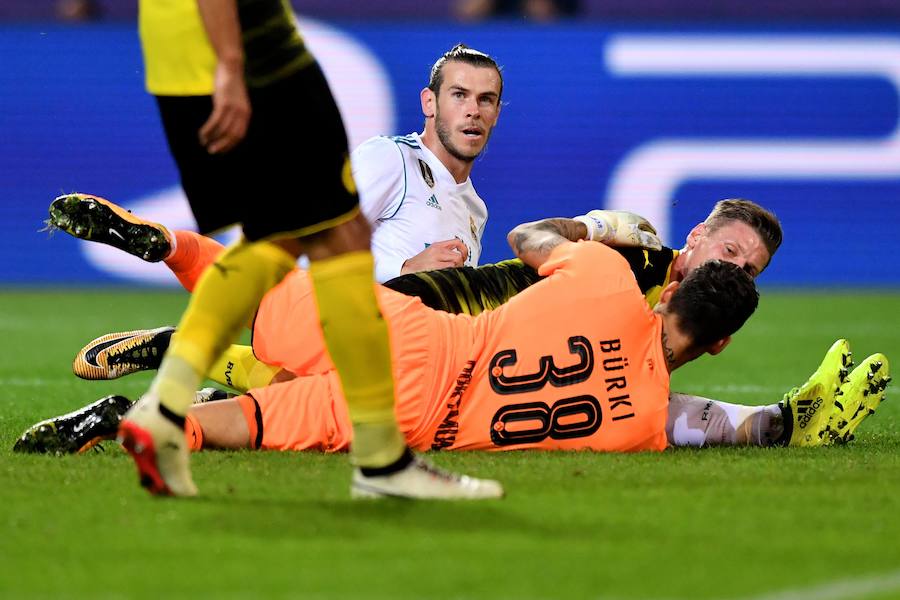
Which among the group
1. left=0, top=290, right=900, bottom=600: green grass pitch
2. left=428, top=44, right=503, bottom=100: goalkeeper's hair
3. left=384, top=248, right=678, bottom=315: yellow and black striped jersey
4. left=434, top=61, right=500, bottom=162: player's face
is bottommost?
left=0, top=290, right=900, bottom=600: green grass pitch

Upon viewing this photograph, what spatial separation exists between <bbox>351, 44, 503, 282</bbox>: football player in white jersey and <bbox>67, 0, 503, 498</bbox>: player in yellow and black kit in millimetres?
1853

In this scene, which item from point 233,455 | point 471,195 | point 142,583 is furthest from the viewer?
point 471,195

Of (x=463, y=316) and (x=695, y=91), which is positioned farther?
(x=695, y=91)

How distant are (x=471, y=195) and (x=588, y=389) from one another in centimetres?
180

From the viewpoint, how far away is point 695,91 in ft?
35.2

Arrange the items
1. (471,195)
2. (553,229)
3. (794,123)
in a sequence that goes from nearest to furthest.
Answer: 1. (553,229)
2. (471,195)
3. (794,123)

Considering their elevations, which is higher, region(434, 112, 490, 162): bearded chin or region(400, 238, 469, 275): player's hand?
region(434, 112, 490, 162): bearded chin

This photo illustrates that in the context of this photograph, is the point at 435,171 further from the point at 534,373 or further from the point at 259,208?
the point at 259,208

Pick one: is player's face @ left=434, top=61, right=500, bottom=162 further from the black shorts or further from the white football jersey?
the black shorts

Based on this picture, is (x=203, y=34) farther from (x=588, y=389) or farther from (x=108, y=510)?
(x=588, y=389)

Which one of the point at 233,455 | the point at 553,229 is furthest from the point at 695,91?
the point at 233,455

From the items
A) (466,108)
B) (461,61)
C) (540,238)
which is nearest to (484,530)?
(540,238)

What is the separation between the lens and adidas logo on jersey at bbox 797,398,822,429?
14.5 ft

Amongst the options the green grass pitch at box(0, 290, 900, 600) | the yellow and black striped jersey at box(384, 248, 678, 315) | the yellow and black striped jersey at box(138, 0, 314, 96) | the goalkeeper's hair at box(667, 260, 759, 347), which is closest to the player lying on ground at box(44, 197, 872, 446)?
the yellow and black striped jersey at box(384, 248, 678, 315)
